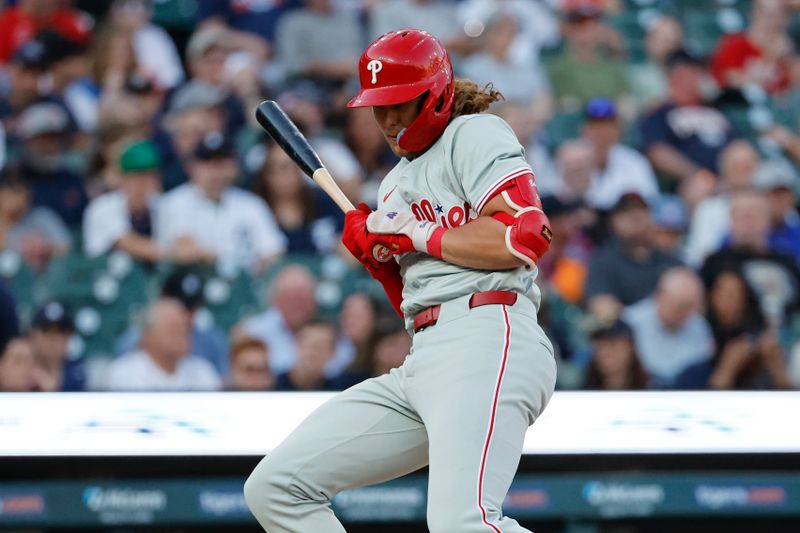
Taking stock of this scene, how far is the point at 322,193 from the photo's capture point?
627 cm

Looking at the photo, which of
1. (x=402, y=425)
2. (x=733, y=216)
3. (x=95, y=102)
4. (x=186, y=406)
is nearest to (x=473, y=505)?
(x=402, y=425)

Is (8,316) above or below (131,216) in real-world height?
below

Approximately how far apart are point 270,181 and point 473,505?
3.77 m

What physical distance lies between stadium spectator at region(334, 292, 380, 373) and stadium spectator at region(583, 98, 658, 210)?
61.0 inches

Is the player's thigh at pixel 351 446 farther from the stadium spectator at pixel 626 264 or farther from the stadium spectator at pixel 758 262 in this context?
the stadium spectator at pixel 758 262

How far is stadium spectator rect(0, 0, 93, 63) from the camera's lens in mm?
6926

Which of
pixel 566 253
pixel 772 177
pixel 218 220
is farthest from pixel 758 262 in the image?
pixel 218 220

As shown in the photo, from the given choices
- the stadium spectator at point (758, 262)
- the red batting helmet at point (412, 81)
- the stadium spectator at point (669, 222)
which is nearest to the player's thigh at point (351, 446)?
the red batting helmet at point (412, 81)

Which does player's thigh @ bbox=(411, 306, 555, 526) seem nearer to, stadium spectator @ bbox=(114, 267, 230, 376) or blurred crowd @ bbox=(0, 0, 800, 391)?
blurred crowd @ bbox=(0, 0, 800, 391)

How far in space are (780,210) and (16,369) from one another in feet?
12.9

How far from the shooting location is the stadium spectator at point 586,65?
7273 mm

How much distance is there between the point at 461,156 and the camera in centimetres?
283

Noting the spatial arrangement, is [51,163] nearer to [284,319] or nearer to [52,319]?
[52,319]

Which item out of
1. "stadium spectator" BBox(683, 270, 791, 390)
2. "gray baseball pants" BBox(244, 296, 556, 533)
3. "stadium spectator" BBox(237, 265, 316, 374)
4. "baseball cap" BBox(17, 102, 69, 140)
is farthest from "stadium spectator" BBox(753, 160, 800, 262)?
"gray baseball pants" BBox(244, 296, 556, 533)
